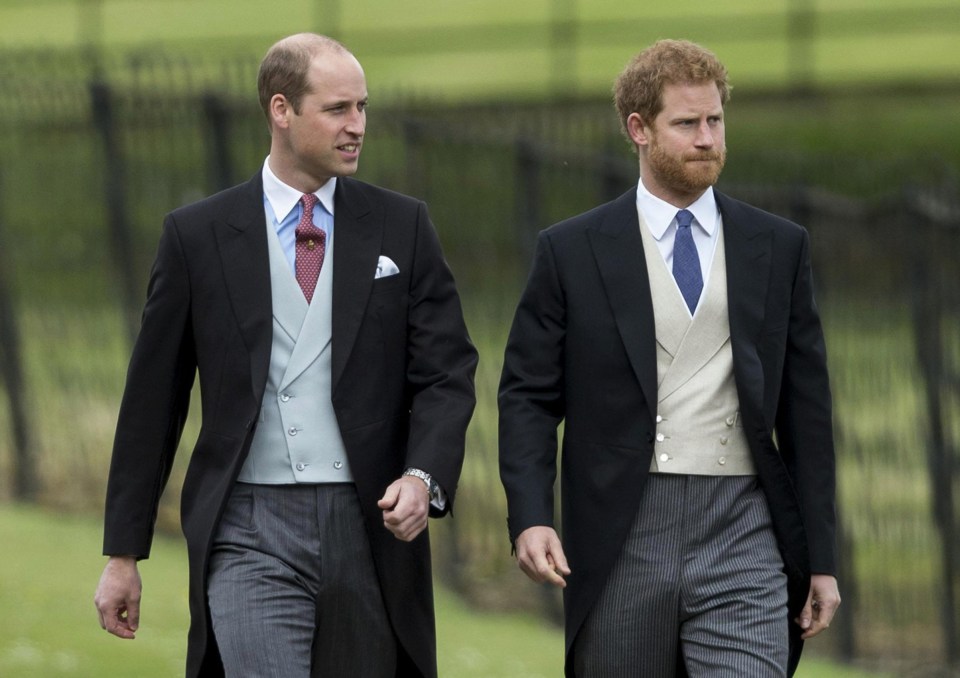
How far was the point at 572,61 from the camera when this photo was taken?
25.2m

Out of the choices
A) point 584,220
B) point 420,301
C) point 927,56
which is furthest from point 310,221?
point 927,56

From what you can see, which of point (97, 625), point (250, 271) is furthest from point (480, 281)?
point (250, 271)

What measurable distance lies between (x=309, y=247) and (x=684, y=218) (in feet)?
2.89

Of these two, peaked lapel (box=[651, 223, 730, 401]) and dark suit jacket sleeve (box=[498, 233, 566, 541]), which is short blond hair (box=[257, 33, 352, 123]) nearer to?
dark suit jacket sleeve (box=[498, 233, 566, 541])

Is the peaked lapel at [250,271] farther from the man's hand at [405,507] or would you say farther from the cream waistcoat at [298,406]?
the man's hand at [405,507]

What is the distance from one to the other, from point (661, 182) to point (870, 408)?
519 cm

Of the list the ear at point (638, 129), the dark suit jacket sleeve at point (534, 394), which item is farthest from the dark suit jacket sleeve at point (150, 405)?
the ear at point (638, 129)

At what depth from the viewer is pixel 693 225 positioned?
4.62 metres

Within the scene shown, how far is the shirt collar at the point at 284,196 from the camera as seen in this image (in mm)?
4656

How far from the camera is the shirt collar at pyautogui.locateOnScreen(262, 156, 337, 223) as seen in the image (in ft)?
15.3

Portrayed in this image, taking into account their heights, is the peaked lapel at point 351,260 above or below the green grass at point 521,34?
above

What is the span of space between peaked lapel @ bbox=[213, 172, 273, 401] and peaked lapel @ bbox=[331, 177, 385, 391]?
0.16 m

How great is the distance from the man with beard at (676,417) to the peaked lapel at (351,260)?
371 millimetres

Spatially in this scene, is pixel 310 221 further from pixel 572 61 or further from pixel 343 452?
pixel 572 61
